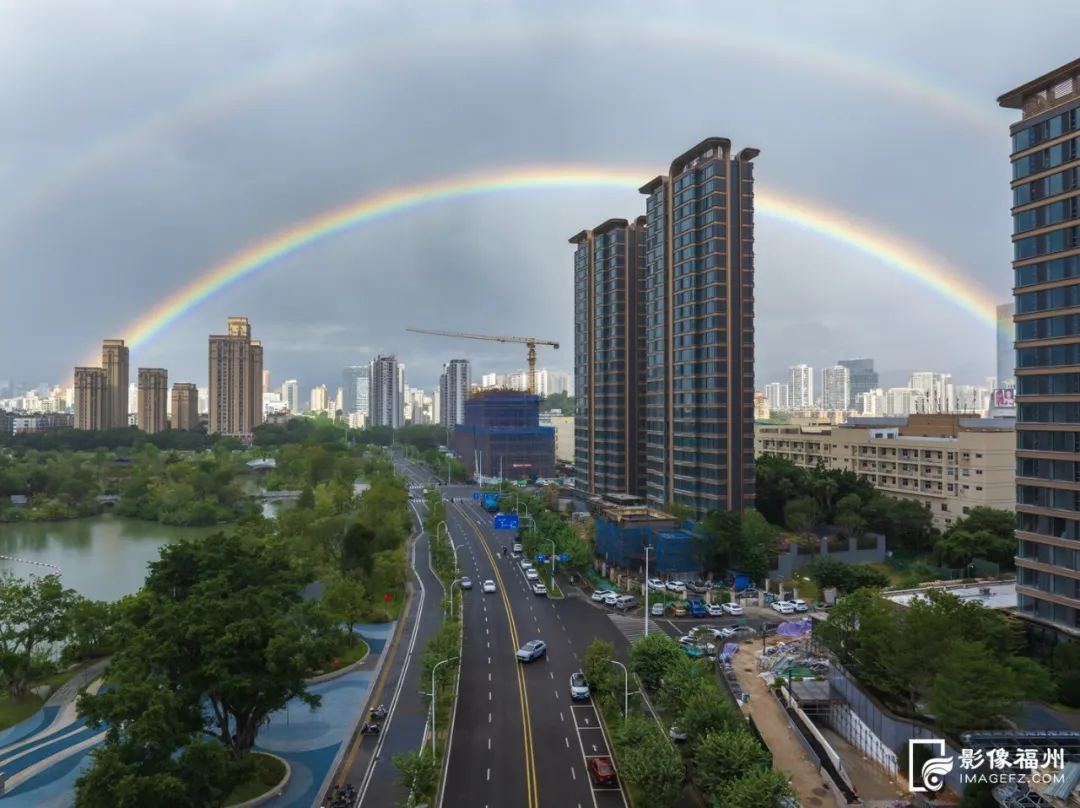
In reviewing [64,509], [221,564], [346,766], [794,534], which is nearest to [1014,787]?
[346,766]

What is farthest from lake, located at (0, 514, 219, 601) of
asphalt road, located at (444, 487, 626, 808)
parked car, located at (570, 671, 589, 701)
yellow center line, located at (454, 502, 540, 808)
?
parked car, located at (570, 671, 589, 701)

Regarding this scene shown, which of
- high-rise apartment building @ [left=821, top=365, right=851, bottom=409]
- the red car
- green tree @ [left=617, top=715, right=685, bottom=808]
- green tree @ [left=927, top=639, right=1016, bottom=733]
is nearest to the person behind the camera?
green tree @ [left=617, top=715, right=685, bottom=808]

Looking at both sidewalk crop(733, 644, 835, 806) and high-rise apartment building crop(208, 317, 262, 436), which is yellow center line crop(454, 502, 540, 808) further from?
high-rise apartment building crop(208, 317, 262, 436)

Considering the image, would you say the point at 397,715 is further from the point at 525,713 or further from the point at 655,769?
the point at 655,769

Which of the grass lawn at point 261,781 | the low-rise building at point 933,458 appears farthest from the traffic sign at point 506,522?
the grass lawn at point 261,781

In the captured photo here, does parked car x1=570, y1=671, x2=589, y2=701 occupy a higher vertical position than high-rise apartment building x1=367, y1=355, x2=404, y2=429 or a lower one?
lower

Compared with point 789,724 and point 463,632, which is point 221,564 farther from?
point 789,724
